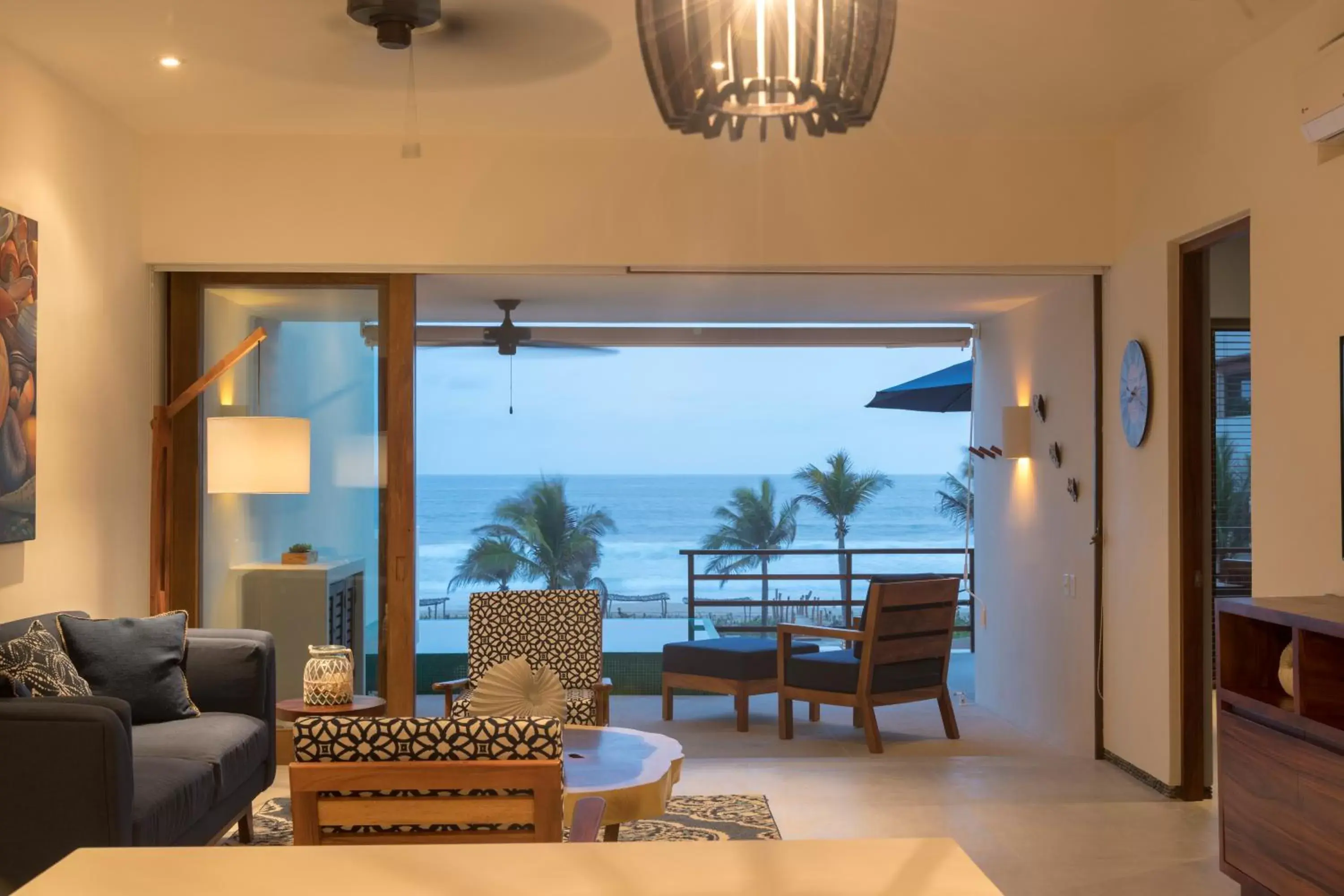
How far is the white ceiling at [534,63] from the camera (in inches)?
157

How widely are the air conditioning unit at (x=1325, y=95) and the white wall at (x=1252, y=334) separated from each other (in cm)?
8

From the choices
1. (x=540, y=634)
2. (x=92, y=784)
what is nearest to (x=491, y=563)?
(x=540, y=634)

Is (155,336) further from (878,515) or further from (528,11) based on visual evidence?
(878,515)

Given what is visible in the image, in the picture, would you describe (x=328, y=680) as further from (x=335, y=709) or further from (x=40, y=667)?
(x=40, y=667)

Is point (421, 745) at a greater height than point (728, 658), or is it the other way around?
point (421, 745)

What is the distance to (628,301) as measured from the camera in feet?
24.2

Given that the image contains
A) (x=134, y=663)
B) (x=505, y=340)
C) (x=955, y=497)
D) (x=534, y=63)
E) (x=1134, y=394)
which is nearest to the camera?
(x=134, y=663)

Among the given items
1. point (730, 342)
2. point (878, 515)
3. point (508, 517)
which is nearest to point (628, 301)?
point (730, 342)

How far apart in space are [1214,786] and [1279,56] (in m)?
2.74

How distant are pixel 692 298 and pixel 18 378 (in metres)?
3.82

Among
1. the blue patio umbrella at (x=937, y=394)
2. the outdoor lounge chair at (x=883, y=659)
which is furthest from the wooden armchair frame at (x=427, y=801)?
the blue patio umbrella at (x=937, y=394)

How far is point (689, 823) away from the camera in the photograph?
455 centimetres

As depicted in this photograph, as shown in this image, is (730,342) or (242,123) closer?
(242,123)

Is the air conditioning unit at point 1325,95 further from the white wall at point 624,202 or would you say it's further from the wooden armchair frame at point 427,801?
the wooden armchair frame at point 427,801
